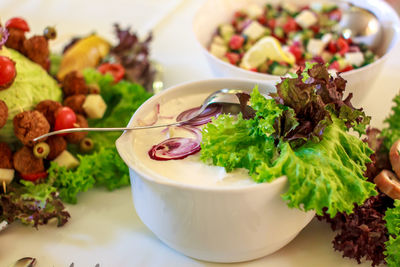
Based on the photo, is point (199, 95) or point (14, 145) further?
point (14, 145)

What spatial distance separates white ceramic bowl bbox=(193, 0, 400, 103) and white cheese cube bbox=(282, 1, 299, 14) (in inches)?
1.4

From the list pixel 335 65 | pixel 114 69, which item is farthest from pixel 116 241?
pixel 335 65

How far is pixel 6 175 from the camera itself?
70.5 inches

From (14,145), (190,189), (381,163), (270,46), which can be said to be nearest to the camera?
(190,189)

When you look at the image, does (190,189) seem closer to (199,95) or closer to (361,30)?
(199,95)

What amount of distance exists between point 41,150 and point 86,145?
0.25 m

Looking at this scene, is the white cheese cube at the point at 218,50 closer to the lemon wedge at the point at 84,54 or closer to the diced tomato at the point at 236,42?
the diced tomato at the point at 236,42

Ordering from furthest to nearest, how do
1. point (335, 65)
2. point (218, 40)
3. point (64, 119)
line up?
1. point (218, 40)
2. point (335, 65)
3. point (64, 119)

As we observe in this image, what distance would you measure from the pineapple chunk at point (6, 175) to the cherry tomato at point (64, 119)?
9.7 inches

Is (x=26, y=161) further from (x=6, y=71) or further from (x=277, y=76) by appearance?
(x=277, y=76)

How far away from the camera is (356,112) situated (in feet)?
4.82

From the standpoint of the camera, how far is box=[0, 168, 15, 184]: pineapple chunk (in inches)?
69.9

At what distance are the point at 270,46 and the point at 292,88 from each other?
0.92m

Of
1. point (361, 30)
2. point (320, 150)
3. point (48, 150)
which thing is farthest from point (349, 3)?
point (48, 150)
